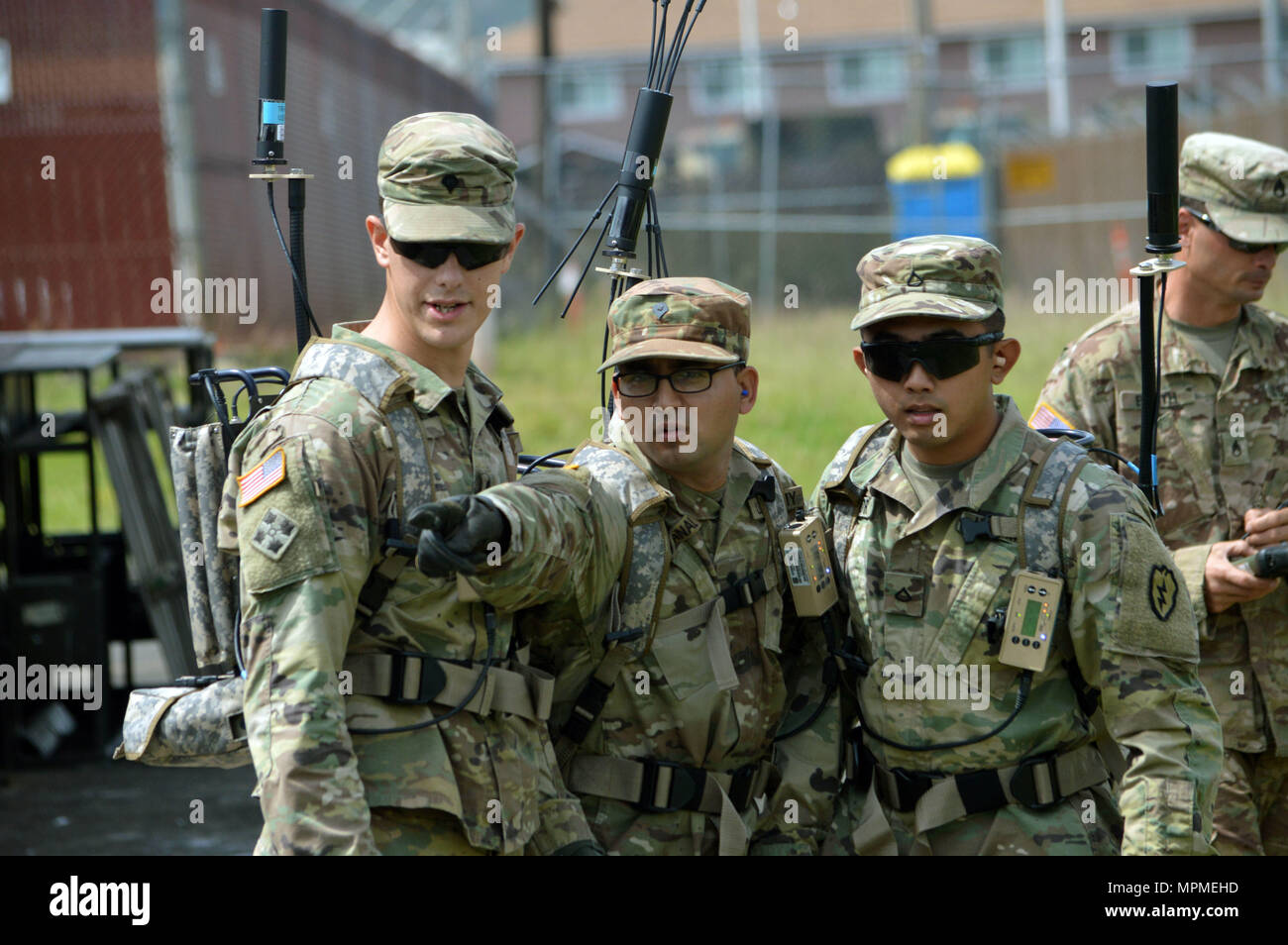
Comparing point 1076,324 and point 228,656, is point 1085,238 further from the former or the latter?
point 228,656

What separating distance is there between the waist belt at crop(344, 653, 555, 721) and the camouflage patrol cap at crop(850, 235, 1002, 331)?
1.13m

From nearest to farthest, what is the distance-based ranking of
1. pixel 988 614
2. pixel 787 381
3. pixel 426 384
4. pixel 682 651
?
pixel 426 384, pixel 988 614, pixel 682 651, pixel 787 381

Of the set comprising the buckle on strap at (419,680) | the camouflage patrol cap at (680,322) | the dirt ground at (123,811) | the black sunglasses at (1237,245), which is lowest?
the dirt ground at (123,811)

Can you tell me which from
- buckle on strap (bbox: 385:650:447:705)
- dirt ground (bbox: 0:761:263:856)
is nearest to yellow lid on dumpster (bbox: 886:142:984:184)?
dirt ground (bbox: 0:761:263:856)

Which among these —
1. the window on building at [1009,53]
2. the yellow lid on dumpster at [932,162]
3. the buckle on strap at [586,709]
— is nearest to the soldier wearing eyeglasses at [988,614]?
the buckle on strap at [586,709]

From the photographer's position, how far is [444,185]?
310 cm

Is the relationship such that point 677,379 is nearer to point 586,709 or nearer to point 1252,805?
point 586,709

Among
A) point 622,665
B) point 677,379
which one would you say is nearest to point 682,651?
point 622,665

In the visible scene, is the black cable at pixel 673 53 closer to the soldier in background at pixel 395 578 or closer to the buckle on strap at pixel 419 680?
the soldier in background at pixel 395 578

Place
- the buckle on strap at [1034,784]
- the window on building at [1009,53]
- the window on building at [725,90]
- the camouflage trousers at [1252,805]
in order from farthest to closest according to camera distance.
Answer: the window on building at [1009,53] → the window on building at [725,90] → the camouflage trousers at [1252,805] → the buckle on strap at [1034,784]

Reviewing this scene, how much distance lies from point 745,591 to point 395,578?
937 mm

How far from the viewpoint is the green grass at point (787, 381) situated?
35.6 feet
